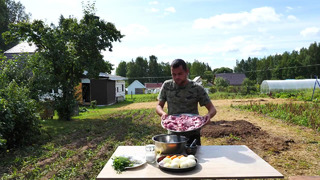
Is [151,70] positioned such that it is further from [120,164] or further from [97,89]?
[120,164]

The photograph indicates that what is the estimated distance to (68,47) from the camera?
13.6 metres

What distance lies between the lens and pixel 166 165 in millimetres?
2361

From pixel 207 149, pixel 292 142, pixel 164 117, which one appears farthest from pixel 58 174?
pixel 292 142

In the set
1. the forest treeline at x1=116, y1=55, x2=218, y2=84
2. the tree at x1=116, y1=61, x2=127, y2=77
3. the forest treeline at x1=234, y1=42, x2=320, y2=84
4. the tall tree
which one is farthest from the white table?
the tree at x1=116, y1=61, x2=127, y2=77

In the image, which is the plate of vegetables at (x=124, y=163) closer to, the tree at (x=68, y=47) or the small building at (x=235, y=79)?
the tree at (x=68, y=47)

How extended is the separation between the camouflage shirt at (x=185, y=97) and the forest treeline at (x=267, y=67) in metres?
49.7

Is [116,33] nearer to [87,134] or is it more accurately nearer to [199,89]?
[87,134]

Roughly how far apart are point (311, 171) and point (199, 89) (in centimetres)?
371

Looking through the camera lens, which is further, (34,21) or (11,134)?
(34,21)

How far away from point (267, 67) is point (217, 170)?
257 feet

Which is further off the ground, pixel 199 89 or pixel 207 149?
pixel 199 89

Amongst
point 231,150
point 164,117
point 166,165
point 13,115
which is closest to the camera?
point 166,165

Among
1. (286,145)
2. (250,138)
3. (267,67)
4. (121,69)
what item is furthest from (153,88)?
(286,145)

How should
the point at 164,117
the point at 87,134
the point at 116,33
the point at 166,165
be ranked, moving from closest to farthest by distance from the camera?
the point at 166,165, the point at 164,117, the point at 87,134, the point at 116,33
